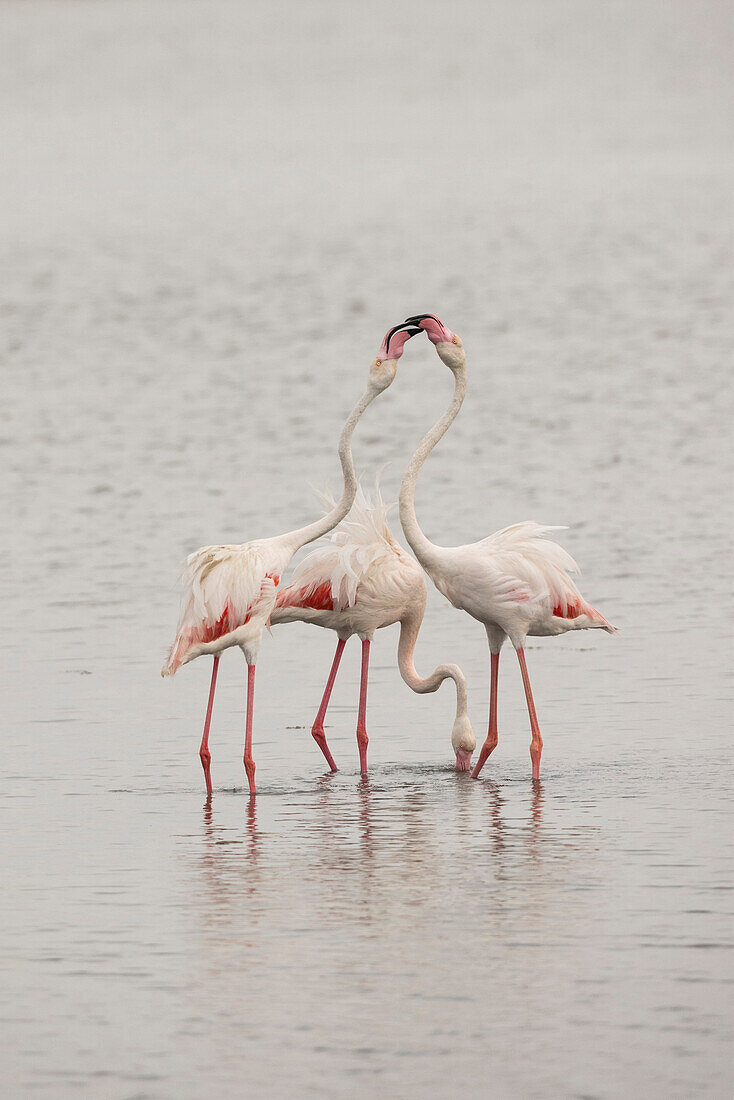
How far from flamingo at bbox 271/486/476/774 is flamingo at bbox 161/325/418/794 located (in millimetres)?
374

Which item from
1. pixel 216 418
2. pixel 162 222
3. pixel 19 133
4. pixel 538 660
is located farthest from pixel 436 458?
pixel 19 133

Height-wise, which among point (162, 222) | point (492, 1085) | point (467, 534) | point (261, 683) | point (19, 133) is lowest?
point (492, 1085)

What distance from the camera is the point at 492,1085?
532 centimetres

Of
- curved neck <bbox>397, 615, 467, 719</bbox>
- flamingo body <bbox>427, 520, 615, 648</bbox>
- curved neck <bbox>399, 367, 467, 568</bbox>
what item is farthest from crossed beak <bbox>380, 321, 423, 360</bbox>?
curved neck <bbox>397, 615, 467, 719</bbox>

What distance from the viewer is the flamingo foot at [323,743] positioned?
9961mm

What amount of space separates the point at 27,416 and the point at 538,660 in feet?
50.9

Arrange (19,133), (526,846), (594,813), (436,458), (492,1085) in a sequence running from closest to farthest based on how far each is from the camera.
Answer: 1. (492,1085)
2. (526,846)
3. (594,813)
4. (436,458)
5. (19,133)

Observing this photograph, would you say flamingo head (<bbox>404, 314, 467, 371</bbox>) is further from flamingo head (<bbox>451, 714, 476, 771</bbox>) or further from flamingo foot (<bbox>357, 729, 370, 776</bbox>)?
flamingo foot (<bbox>357, 729, 370, 776</bbox>)

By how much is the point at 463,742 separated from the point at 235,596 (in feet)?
4.64

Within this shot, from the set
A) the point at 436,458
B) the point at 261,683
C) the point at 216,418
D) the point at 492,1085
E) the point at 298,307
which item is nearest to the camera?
the point at 492,1085

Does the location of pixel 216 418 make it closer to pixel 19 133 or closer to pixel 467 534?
pixel 467 534

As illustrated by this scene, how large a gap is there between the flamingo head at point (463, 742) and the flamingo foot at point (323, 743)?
25.1 inches

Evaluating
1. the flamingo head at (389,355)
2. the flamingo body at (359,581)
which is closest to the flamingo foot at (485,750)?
the flamingo body at (359,581)

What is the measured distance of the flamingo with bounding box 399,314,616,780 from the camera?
9578mm
